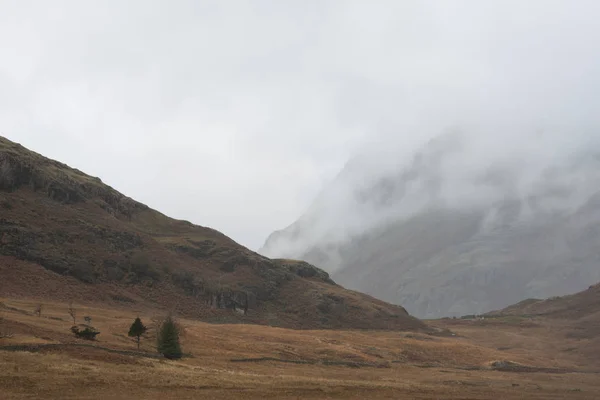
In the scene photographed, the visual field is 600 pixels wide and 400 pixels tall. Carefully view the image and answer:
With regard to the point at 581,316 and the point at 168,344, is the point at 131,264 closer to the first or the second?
the point at 168,344

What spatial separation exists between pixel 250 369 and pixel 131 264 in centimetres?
6128

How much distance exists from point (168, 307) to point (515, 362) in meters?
60.2

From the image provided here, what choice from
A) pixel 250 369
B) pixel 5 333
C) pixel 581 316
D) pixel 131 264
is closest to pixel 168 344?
pixel 250 369

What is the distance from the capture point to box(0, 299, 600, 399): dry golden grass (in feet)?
116

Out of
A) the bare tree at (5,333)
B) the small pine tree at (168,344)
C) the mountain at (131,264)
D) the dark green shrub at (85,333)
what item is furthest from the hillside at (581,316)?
the bare tree at (5,333)

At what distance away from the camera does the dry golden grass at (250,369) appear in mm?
35375

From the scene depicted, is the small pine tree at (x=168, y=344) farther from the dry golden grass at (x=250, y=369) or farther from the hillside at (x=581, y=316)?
the hillside at (x=581, y=316)

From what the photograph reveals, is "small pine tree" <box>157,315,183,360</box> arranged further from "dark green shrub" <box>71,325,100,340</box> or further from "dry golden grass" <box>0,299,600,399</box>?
"dark green shrub" <box>71,325,100,340</box>

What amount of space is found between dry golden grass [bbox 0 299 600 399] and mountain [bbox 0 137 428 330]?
1545cm

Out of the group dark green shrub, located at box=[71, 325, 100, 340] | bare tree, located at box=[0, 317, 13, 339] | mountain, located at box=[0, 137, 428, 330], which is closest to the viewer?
bare tree, located at box=[0, 317, 13, 339]

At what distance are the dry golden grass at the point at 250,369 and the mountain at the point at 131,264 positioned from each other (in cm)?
1545

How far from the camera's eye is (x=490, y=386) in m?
57.0

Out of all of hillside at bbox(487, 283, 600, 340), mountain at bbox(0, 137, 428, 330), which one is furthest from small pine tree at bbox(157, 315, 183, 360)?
hillside at bbox(487, 283, 600, 340)

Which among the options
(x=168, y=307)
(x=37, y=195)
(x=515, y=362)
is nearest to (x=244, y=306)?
(x=168, y=307)
